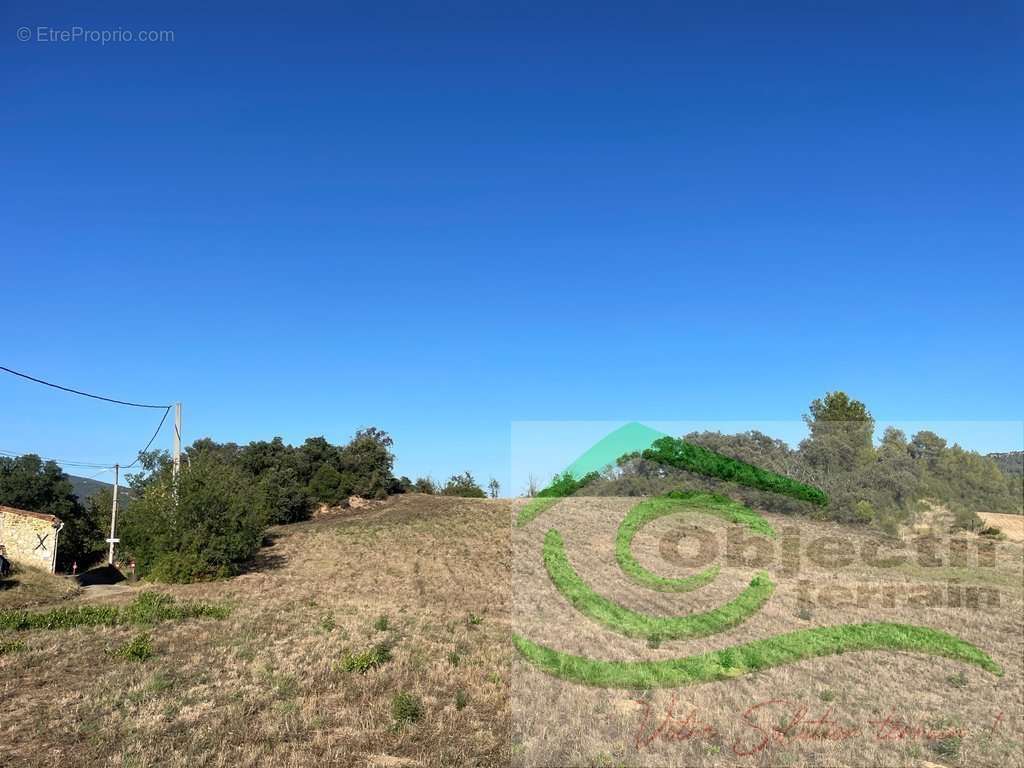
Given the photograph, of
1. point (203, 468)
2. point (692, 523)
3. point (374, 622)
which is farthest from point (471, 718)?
point (203, 468)

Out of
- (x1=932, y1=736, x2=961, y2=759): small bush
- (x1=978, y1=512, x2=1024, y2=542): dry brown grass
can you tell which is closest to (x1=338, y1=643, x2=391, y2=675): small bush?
(x1=932, y1=736, x2=961, y2=759): small bush

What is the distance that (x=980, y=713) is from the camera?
10.5 metres

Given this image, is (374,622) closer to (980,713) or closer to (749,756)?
(749,756)

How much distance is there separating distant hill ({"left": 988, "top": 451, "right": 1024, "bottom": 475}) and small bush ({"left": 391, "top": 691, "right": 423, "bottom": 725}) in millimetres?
11515

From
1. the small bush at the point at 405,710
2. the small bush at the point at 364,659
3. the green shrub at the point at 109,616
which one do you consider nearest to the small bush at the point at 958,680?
the small bush at the point at 405,710

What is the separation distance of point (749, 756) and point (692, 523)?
1402cm

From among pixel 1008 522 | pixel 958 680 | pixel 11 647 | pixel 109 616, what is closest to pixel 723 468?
pixel 1008 522

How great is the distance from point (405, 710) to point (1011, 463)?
11766 mm

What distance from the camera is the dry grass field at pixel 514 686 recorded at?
334 inches

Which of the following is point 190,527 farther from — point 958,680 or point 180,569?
point 958,680

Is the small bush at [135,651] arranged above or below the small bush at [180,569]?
above

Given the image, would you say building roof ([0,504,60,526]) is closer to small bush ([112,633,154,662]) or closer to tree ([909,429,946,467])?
small bush ([112,633,154,662])

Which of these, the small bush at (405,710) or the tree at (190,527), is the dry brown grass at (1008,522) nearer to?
the small bush at (405,710)

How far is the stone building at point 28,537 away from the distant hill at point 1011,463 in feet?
127
